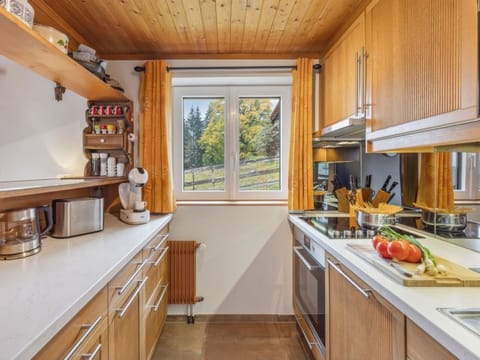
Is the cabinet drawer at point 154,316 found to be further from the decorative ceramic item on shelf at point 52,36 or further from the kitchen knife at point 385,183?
the kitchen knife at point 385,183

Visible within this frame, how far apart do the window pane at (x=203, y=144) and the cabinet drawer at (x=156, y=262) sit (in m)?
0.57

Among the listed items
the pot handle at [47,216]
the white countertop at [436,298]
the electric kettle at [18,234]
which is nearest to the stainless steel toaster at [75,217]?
the pot handle at [47,216]

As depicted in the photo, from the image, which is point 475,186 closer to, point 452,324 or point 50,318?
point 452,324

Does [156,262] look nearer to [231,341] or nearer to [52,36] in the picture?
[231,341]

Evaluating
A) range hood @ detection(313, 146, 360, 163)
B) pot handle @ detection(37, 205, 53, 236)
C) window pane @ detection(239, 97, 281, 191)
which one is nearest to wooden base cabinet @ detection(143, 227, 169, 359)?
pot handle @ detection(37, 205, 53, 236)

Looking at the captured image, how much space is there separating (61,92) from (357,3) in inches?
73.7

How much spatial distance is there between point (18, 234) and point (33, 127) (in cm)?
61

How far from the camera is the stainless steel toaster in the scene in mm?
1555

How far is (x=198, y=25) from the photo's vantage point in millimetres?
1922

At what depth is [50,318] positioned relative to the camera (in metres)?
0.73

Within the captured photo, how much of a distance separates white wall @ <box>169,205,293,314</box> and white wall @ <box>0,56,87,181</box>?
96cm

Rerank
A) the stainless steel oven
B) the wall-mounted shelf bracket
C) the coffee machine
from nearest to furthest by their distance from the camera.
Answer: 1. the stainless steel oven
2. the wall-mounted shelf bracket
3. the coffee machine

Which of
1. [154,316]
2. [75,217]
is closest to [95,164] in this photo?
[75,217]

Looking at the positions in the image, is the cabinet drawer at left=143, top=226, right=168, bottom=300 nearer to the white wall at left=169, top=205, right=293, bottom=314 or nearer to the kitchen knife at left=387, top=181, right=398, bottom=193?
the white wall at left=169, top=205, right=293, bottom=314
